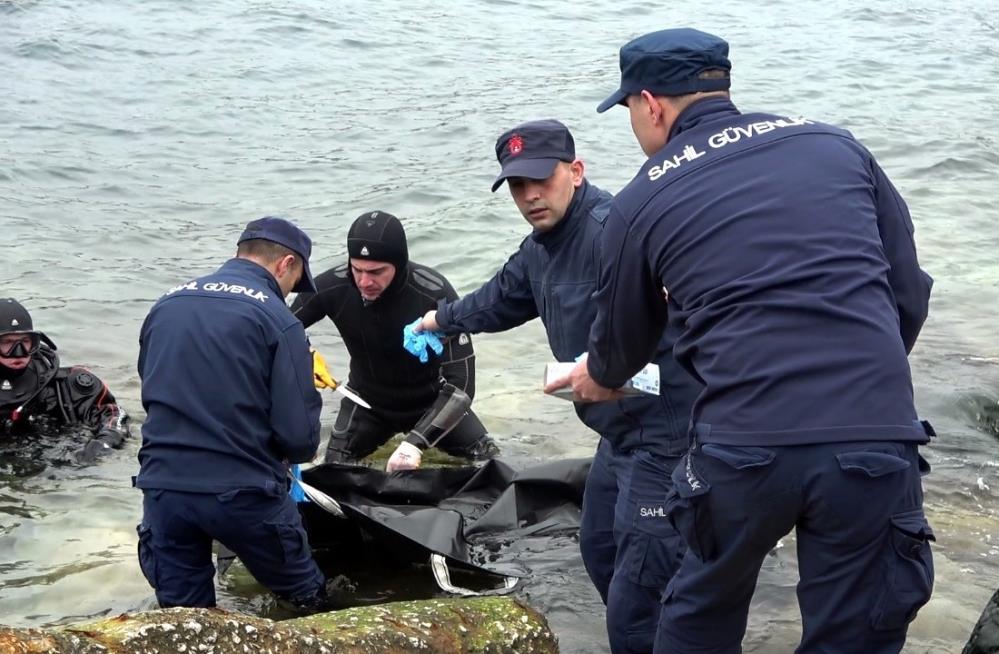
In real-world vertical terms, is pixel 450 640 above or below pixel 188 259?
above

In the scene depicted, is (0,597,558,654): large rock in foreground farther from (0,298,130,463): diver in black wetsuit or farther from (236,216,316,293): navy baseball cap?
(0,298,130,463): diver in black wetsuit

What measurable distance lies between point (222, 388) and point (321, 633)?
118cm

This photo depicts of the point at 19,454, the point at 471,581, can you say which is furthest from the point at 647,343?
the point at 19,454

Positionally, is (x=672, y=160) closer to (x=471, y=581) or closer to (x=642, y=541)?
(x=642, y=541)

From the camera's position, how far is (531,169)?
4348 mm

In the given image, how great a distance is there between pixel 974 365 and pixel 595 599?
4802 millimetres

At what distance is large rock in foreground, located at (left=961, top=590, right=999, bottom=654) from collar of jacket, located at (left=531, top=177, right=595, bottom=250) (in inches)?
74.0

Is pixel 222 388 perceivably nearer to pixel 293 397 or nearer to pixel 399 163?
pixel 293 397

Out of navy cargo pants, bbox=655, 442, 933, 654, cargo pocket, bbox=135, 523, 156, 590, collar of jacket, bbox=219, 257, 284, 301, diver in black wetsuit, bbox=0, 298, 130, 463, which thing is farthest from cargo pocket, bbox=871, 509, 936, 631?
diver in black wetsuit, bbox=0, 298, 130, 463

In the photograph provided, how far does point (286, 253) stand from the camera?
15.8 feet

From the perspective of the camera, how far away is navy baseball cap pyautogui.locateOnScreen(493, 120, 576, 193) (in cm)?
436

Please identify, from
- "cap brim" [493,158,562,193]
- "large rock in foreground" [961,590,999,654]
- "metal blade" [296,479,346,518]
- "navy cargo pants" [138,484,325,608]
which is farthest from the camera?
"metal blade" [296,479,346,518]

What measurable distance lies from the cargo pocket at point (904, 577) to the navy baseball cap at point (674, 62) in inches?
48.8

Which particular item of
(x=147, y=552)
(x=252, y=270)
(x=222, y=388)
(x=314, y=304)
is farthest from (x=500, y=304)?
(x=314, y=304)
